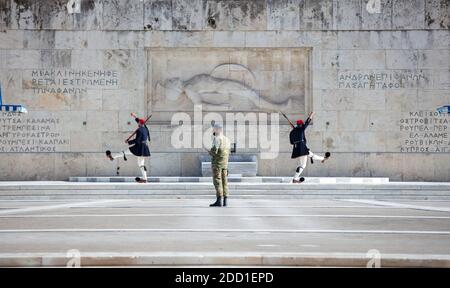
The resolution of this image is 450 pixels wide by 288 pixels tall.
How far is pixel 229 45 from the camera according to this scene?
94.8 ft

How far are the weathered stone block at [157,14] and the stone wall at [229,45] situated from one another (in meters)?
0.04

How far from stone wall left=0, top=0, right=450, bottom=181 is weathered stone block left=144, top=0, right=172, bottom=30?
0.04 m

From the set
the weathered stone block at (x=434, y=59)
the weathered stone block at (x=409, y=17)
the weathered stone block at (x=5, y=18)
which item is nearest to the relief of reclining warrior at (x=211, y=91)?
the weathered stone block at (x=409, y=17)

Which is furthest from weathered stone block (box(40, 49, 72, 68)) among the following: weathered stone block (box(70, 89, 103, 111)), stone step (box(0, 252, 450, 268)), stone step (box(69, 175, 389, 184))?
stone step (box(0, 252, 450, 268))

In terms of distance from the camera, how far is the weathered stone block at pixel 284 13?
28812 millimetres

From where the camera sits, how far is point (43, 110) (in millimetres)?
28562

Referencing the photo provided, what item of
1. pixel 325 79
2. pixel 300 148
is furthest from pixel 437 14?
pixel 300 148

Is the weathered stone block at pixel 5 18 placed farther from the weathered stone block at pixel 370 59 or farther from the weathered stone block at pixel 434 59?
the weathered stone block at pixel 434 59

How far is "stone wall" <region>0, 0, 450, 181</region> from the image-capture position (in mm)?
28516

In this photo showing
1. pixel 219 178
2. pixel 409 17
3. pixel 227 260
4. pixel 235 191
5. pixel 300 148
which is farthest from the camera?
pixel 409 17

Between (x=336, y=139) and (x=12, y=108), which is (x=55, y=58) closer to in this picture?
(x=12, y=108)

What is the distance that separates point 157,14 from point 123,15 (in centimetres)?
121
